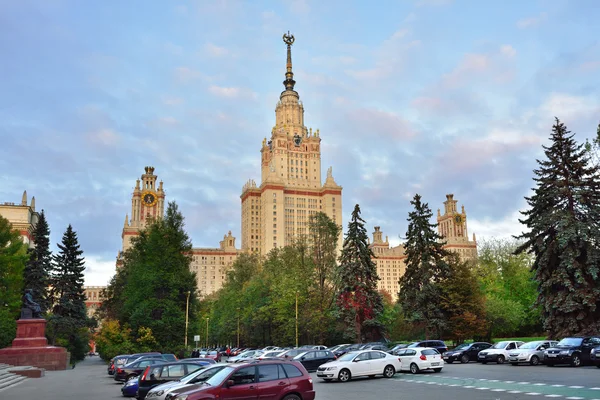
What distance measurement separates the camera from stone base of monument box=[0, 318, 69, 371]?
38469 mm

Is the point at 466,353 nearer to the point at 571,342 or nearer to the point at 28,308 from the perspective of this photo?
the point at 571,342

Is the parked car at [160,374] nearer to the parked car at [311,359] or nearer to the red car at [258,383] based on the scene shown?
the red car at [258,383]

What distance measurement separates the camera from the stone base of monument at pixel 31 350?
38469 mm

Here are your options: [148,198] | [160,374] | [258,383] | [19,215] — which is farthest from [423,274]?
[148,198]

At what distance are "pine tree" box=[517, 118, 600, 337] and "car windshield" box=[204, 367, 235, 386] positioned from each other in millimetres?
31008

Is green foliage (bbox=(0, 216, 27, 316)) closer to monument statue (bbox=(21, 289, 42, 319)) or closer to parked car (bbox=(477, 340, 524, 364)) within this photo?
monument statue (bbox=(21, 289, 42, 319))

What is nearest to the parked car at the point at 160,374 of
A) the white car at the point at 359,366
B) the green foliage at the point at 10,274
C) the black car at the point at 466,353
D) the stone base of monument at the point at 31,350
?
the white car at the point at 359,366

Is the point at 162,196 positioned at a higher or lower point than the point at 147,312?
higher

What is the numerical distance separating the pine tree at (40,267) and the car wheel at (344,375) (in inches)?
1774

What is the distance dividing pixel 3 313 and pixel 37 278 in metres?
11.6

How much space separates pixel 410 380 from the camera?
2417 cm

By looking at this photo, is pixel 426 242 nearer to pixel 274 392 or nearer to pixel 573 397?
pixel 573 397

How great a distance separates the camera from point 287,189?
605ft

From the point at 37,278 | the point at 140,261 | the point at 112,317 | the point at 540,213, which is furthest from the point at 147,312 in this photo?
the point at 540,213
